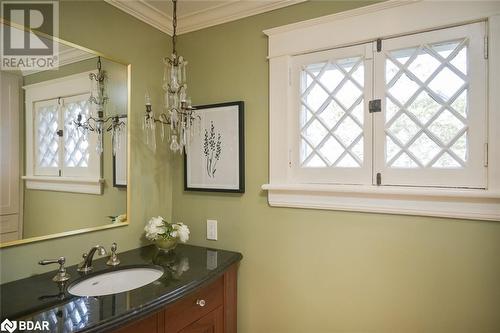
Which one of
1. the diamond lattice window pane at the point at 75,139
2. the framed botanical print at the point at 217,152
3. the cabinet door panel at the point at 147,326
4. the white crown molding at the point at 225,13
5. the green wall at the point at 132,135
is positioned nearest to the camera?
the cabinet door panel at the point at 147,326

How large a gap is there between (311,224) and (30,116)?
4.74 feet

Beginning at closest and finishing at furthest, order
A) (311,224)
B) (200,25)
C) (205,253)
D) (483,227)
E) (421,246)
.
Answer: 1. (483,227)
2. (421,246)
3. (311,224)
4. (205,253)
5. (200,25)

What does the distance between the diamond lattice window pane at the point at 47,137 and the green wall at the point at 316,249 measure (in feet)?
2.53

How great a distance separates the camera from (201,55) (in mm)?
1877

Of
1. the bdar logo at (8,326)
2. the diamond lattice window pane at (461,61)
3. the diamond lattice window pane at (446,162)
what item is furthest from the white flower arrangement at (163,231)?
the diamond lattice window pane at (461,61)

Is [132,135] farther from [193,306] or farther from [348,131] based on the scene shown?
[348,131]

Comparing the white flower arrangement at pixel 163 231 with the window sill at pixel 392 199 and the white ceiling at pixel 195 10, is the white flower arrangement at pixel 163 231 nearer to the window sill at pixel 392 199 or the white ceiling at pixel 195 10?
the window sill at pixel 392 199

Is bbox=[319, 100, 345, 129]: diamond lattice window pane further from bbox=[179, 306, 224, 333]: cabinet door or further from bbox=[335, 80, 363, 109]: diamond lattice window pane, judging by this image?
bbox=[179, 306, 224, 333]: cabinet door

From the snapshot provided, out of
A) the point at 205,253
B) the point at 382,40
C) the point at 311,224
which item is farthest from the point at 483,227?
the point at 205,253

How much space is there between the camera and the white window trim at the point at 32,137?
1233 mm

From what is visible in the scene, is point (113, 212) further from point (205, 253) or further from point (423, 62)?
point (423, 62)

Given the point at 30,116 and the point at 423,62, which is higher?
the point at 423,62

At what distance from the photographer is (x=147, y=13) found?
1.74 m

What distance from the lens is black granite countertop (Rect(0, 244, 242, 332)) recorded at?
3.00ft
